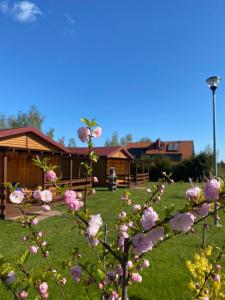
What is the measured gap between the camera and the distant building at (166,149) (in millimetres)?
52344

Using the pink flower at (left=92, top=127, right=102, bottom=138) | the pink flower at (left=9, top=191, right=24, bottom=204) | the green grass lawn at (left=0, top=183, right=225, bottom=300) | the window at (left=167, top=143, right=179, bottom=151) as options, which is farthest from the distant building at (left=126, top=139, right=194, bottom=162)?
the pink flower at (left=9, top=191, right=24, bottom=204)

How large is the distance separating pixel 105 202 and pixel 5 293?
11582mm

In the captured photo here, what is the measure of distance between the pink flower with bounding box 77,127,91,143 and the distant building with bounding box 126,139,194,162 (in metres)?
49.0

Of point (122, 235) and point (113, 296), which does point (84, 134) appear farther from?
point (113, 296)

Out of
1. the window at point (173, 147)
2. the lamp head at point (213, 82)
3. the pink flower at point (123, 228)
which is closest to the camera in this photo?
the pink flower at point (123, 228)

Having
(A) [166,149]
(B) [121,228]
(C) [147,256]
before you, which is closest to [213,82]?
(C) [147,256]

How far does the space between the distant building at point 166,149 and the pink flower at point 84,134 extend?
4903cm

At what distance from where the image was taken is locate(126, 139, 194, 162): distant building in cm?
5234

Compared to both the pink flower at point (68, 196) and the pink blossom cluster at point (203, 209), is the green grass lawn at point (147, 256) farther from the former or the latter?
the pink blossom cluster at point (203, 209)

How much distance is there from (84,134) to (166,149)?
52.3m

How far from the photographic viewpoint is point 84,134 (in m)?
2.89

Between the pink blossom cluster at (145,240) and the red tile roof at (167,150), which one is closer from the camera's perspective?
the pink blossom cluster at (145,240)

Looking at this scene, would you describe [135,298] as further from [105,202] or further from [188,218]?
[105,202]

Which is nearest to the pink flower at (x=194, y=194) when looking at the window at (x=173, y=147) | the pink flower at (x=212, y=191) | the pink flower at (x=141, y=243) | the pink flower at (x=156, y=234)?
the pink flower at (x=212, y=191)
